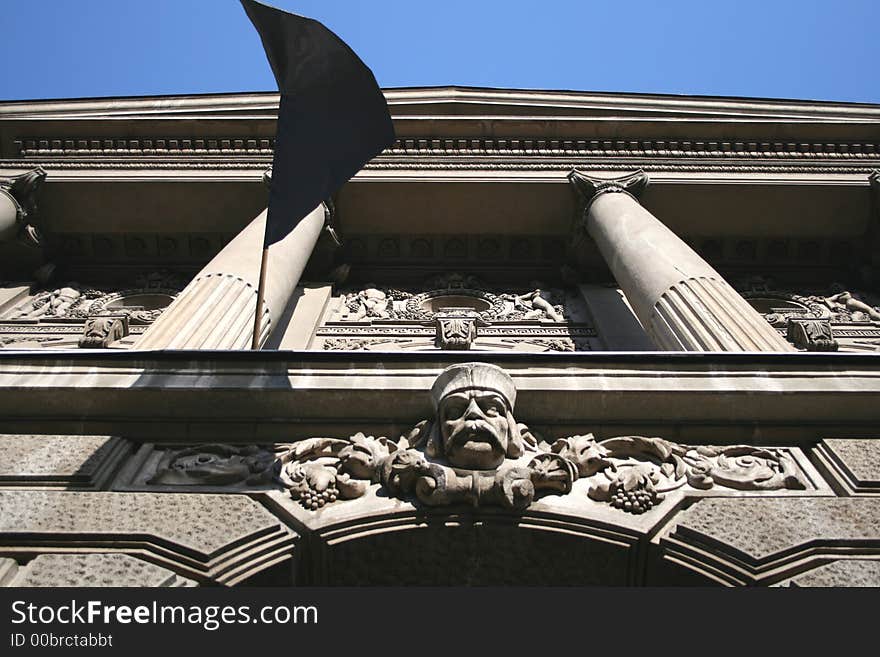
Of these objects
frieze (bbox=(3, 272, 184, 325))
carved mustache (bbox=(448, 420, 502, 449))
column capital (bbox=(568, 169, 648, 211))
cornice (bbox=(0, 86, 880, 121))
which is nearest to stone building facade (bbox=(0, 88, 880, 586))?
carved mustache (bbox=(448, 420, 502, 449))

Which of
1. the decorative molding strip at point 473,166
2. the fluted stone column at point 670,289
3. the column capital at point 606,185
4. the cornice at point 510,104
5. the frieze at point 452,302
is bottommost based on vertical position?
the fluted stone column at point 670,289

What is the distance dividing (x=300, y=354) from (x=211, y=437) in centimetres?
93

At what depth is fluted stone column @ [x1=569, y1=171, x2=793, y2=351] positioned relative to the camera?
296 inches

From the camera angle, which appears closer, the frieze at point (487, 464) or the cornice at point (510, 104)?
the frieze at point (487, 464)

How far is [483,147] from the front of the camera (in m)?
15.1

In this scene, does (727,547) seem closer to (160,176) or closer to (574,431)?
(574,431)

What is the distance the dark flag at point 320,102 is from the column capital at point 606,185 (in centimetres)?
700

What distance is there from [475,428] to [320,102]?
420 centimetres

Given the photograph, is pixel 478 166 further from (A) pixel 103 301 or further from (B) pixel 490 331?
(A) pixel 103 301

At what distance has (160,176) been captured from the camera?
46.2 ft

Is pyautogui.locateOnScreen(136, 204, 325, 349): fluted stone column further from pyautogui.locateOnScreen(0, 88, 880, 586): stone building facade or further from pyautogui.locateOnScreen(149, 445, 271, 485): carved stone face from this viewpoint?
pyautogui.locateOnScreen(149, 445, 271, 485): carved stone face

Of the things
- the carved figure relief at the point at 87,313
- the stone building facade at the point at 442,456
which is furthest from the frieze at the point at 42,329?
the stone building facade at the point at 442,456

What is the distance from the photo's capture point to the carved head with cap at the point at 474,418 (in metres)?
4.71

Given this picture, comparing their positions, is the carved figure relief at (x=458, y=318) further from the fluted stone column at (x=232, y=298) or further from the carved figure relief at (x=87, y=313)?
the carved figure relief at (x=87, y=313)
